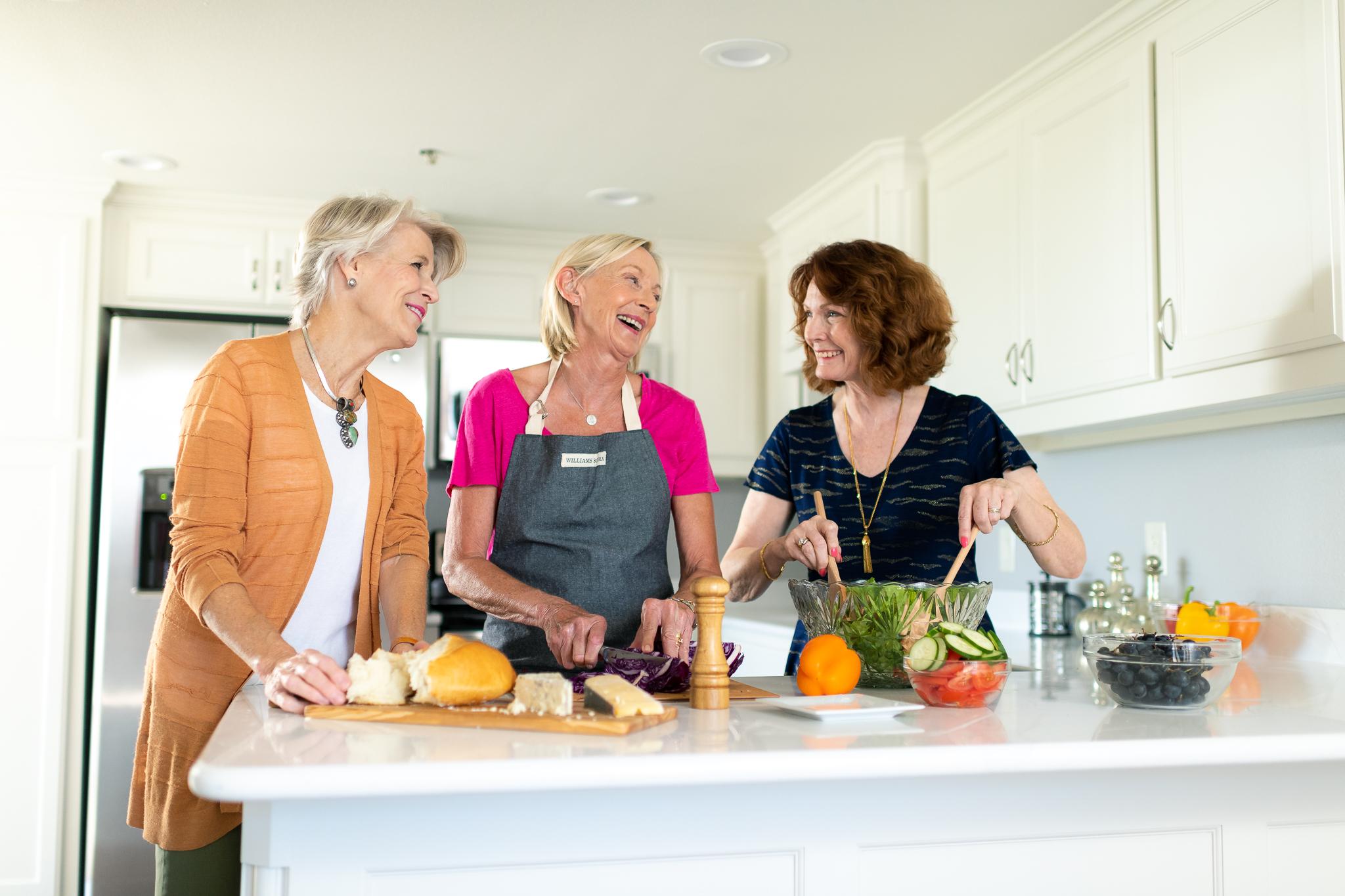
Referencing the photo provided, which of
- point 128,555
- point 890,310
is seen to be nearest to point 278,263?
point 128,555

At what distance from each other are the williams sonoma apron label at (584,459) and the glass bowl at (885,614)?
0.40 metres

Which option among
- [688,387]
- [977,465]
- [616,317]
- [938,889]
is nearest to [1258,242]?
[977,465]

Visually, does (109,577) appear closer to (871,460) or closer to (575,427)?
(575,427)

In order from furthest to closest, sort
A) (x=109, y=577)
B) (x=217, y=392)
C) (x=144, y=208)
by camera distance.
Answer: (x=144, y=208)
(x=109, y=577)
(x=217, y=392)

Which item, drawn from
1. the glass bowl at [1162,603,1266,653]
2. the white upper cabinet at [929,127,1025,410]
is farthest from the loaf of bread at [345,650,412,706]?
the white upper cabinet at [929,127,1025,410]

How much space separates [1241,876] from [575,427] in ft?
3.54

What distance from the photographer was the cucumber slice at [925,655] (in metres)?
1.27

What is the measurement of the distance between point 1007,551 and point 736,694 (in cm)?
222

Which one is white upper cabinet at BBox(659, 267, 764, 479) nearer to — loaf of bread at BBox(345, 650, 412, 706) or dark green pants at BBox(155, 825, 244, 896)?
dark green pants at BBox(155, 825, 244, 896)

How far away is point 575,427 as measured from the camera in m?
1.79

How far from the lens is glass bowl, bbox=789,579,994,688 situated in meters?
1.38

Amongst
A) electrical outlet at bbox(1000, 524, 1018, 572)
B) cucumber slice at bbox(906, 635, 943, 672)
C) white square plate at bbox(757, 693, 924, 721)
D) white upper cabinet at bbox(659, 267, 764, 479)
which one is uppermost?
white upper cabinet at bbox(659, 267, 764, 479)

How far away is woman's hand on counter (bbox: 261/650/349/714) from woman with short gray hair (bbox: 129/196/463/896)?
59 millimetres

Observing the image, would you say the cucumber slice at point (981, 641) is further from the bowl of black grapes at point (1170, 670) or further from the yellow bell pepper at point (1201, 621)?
the yellow bell pepper at point (1201, 621)
